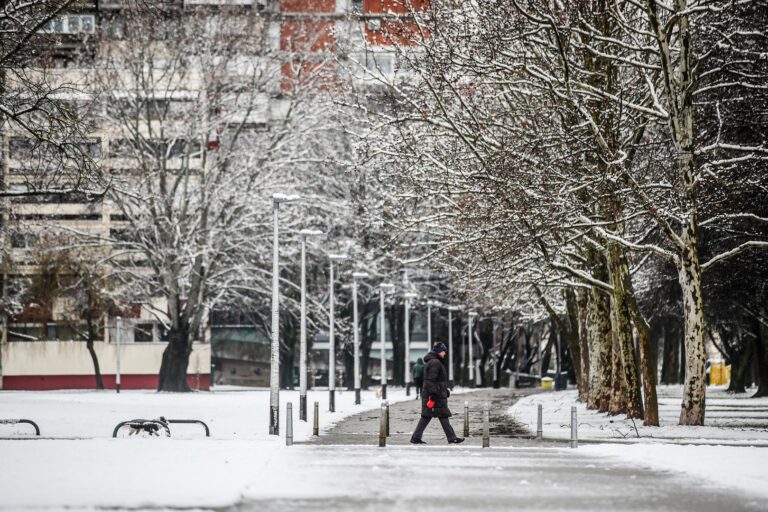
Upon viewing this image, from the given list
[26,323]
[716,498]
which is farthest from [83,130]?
[26,323]

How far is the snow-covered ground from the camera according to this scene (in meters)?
17.9

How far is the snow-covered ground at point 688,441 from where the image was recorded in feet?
58.8

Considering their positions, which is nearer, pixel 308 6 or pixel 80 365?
pixel 308 6

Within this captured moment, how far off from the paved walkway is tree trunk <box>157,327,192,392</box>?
35.1 meters

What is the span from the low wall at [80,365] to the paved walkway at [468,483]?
60.3 metres

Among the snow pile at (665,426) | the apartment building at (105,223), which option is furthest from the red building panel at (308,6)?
the snow pile at (665,426)

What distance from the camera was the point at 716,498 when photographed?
1455 cm

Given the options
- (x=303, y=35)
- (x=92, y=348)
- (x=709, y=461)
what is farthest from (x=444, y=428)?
(x=92, y=348)

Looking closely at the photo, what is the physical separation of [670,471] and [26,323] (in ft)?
217

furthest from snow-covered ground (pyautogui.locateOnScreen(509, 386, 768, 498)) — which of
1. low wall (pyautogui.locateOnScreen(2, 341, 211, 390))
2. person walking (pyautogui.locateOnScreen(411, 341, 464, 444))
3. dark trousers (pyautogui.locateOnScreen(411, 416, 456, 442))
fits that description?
low wall (pyautogui.locateOnScreen(2, 341, 211, 390))

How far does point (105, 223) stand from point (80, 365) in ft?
37.9

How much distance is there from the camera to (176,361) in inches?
2327

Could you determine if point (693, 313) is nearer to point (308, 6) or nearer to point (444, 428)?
point (444, 428)

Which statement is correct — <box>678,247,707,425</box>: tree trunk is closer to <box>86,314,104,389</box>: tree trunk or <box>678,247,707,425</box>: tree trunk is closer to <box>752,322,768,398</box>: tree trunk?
<box>752,322,768,398</box>: tree trunk
